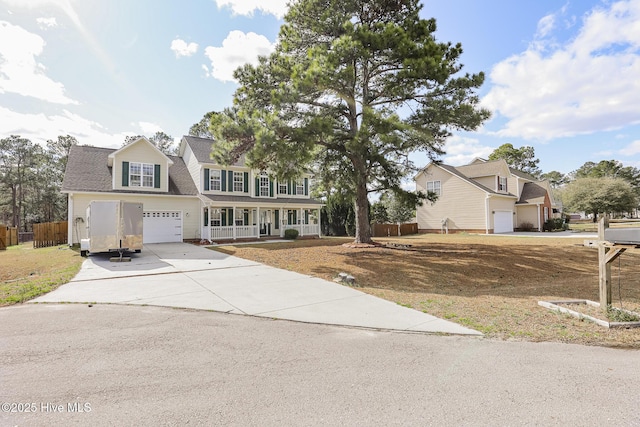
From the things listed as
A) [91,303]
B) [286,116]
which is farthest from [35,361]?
[286,116]

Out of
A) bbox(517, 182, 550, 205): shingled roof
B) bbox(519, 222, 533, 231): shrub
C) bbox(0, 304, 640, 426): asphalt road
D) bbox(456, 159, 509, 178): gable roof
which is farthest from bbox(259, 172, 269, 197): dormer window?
bbox(519, 222, 533, 231): shrub

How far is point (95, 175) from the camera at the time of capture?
1866 cm

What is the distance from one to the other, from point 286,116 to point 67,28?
7880 millimetres

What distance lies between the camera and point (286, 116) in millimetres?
12523

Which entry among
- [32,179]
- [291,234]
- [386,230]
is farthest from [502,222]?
[32,179]

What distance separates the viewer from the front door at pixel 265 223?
23.5 meters

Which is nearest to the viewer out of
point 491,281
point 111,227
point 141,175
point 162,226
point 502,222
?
point 491,281

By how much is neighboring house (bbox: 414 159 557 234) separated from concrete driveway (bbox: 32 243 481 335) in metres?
21.3

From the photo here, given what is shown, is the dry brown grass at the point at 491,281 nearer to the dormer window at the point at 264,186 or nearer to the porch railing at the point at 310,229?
the dormer window at the point at 264,186

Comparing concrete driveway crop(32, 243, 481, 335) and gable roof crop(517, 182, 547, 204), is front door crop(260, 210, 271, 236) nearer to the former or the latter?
concrete driveway crop(32, 243, 481, 335)

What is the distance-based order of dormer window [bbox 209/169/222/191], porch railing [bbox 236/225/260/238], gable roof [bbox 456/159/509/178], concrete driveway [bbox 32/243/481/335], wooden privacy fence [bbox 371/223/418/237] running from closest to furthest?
1. concrete driveway [bbox 32/243/481/335]
2. dormer window [bbox 209/169/222/191]
3. porch railing [bbox 236/225/260/238]
4. wooden privacy fence [bbox 371/223/418/237]
5. gable roof [bbox 456/159/509/178]

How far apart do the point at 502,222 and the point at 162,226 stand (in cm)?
2818

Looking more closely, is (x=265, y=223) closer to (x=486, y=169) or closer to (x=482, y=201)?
(x=482, y=201)

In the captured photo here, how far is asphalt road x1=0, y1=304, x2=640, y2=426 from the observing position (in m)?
2.64
